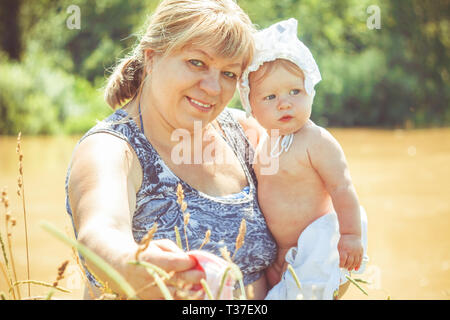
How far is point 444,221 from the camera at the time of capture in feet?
21.1

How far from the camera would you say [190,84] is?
2174mm

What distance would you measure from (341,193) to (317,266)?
12.3 inches

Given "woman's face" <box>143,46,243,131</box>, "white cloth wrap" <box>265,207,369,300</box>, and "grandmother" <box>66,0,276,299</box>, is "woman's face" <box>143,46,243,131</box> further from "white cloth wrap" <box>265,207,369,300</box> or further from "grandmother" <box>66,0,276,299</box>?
"white cloth wrap" <box>265,207,369,300</box>

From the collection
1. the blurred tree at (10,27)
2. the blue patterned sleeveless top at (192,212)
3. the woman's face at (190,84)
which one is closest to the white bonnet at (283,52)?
the woman's face at (190,84)

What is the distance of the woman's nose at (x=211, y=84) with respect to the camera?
2.17 meters

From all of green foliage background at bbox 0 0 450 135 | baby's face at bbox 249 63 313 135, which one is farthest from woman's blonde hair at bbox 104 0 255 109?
green foliage background at bbox 0 0 450 135

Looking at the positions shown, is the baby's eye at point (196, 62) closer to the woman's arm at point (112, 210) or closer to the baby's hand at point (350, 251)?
the woman's arm at point (112, 210)

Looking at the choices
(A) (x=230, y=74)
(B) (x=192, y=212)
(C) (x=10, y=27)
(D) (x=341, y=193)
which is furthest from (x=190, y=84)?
(C) (x=10, y=27)

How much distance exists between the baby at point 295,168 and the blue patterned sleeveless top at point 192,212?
0.09m

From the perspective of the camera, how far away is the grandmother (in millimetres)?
2041

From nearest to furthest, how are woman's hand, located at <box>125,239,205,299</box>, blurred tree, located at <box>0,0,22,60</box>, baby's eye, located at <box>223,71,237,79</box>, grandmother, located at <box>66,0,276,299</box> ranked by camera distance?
woman's hand, located at <box>125,239,205,299</box> < grandmother, located at <box>66,0,276,299</box> < baby's eye, located at <box>223,71,237,79</box> < blurred tree, located at <box>0,0,22,60</box>

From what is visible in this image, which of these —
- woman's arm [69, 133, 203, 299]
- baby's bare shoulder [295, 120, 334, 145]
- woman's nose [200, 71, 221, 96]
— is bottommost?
woman's arm [69, 133, 203, 299]
